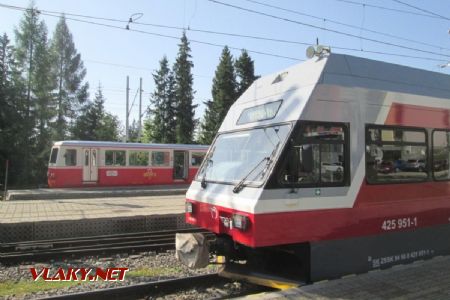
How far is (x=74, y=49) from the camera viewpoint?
4703 centimetres

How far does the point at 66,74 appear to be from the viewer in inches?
1804

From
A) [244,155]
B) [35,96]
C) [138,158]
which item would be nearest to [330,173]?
[244,155]

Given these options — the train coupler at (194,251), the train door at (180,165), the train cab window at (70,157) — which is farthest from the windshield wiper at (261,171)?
the train door at (180,165)

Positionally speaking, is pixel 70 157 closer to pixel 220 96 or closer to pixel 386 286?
pixel 386 286

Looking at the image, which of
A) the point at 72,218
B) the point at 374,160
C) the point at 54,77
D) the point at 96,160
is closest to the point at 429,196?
the point at 374,160

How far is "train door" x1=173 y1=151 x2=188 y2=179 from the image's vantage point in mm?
26844

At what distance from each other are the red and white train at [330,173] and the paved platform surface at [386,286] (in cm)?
37

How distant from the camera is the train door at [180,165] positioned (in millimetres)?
26844

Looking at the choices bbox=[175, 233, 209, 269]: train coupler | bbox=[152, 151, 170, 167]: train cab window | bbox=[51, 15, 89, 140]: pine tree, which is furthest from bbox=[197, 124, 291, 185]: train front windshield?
bbox=[51, 15, 89, 140]: pine tree

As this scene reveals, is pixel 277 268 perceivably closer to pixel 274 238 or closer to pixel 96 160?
pixel 274 238

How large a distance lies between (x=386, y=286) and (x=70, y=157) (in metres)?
20.3

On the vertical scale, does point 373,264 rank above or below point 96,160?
below

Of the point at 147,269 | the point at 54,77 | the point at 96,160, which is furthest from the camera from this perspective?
the point at 54,77

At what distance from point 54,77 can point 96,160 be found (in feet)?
78.0
